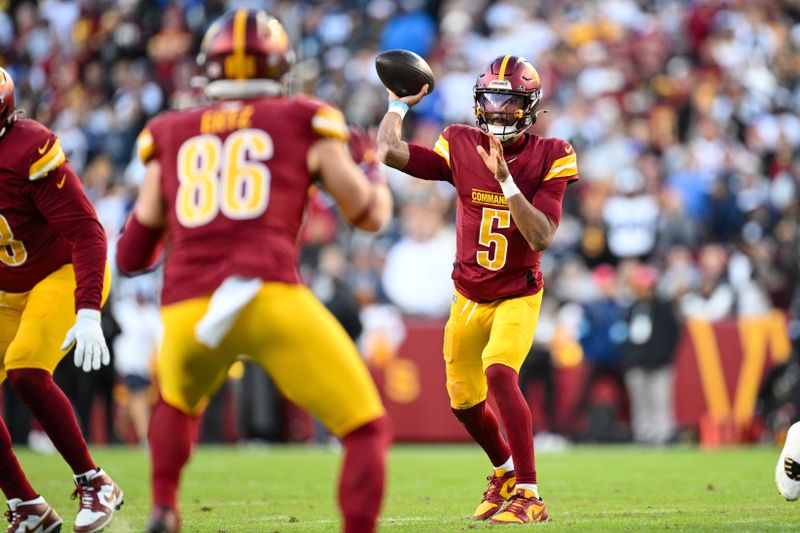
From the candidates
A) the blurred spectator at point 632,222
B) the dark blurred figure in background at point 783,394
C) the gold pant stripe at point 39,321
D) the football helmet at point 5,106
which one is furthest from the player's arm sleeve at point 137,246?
the blurred spectator at point 632,222

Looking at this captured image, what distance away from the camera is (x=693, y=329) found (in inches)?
535

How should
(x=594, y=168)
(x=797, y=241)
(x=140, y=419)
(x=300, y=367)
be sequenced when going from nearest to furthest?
1. (x=300, y=367)
2. (x=140, y=419)
3. (x=797, y=241)
4. (x=594, y=168)

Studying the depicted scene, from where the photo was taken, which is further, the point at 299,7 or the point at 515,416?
the point at 299,7

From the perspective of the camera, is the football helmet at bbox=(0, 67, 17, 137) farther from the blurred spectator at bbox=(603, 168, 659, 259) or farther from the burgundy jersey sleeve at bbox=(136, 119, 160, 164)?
the blurred spectator at bbox=(603, 168, 659, 259)

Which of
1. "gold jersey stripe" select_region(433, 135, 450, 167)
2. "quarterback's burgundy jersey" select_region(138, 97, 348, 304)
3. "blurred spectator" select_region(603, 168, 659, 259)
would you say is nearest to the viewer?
"quarterback's burgundy jersey" select_region(138, 97, 348, 304)

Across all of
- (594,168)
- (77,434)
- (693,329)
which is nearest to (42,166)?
(77,434)

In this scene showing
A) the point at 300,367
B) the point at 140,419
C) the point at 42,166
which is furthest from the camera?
the point at 140,419

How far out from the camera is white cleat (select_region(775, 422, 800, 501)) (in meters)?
6.04

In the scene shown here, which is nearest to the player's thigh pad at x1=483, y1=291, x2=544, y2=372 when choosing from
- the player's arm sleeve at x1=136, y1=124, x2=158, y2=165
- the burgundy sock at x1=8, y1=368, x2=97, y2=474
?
the burgundy sock at x1=8, y1=368, x2=97, y2=474

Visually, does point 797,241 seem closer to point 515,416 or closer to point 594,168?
point 594,168

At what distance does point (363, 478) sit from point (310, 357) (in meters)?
0.42

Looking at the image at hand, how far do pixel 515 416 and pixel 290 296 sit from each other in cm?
209

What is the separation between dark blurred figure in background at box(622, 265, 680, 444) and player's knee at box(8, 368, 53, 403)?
8.55 m

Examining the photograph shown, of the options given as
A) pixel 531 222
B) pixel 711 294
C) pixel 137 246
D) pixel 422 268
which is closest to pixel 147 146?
pixel 137 246
